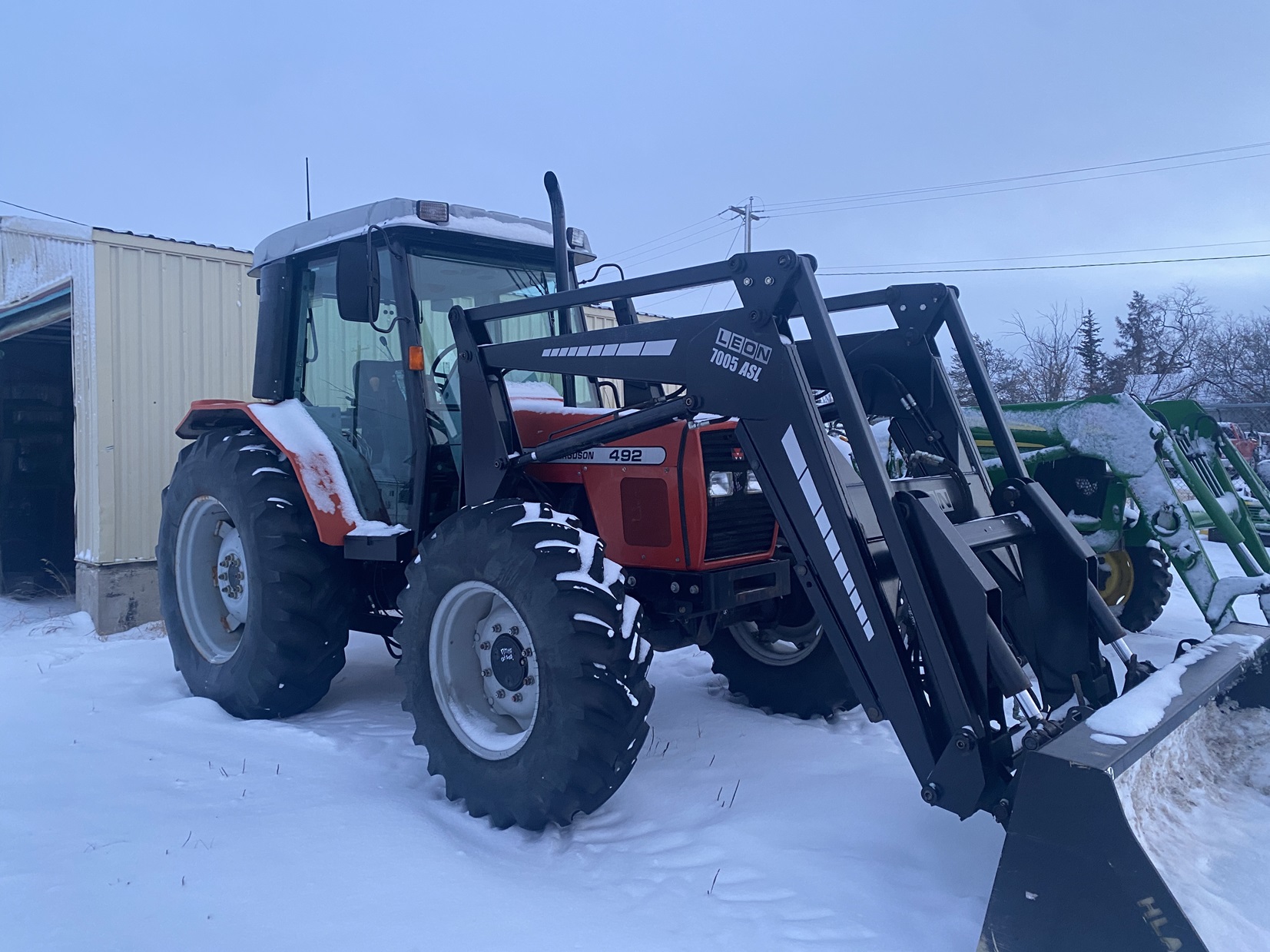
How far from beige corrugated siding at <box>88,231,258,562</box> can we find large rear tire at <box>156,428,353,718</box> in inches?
123

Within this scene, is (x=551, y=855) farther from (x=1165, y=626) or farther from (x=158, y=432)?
(x=158, y=432)

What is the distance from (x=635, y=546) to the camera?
370 cm

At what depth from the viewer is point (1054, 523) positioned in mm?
3201

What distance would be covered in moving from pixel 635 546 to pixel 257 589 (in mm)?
1920

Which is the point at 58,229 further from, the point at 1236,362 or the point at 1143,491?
the point at 1236,362

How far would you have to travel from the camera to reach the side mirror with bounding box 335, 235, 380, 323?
3855mm

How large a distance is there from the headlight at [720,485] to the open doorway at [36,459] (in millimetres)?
8262

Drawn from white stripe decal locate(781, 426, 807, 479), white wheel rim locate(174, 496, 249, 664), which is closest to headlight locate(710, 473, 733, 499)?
white stripe decal locate(781, 426, 807, 479)

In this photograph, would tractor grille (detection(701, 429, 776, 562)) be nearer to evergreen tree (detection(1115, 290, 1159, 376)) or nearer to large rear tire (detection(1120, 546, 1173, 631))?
large rear tire (detection(1120, 546, 1173, 631))

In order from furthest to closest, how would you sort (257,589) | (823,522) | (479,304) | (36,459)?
(36,459), (479,304), (257,589), (823,522)

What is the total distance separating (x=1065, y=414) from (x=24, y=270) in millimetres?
8935

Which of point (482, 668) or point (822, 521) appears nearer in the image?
point (822, 521)

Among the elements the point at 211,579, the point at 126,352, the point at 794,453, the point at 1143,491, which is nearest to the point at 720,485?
the point at 794,453

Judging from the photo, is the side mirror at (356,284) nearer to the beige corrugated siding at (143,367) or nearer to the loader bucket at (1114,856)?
the loader bucket at (1114,856)
